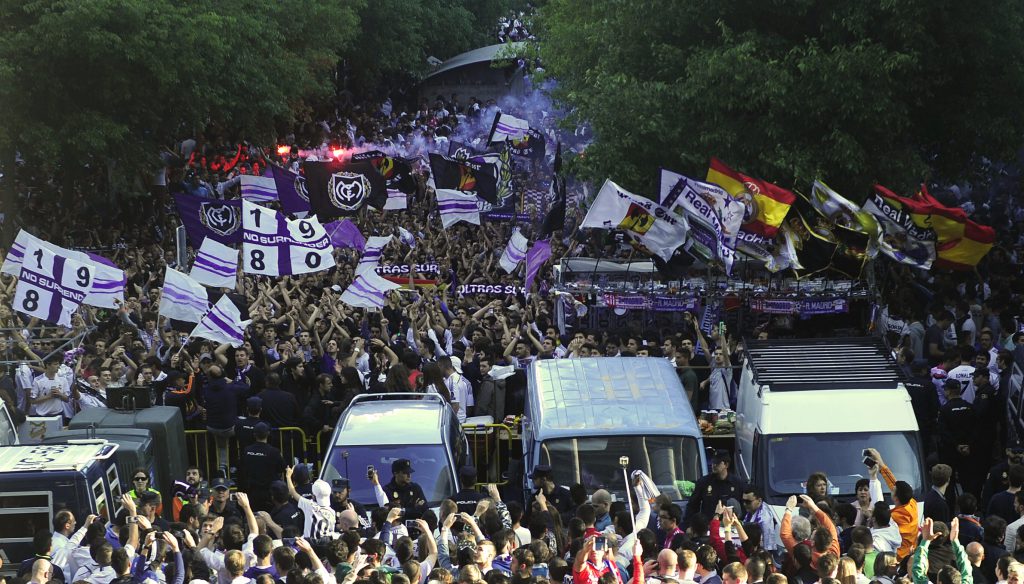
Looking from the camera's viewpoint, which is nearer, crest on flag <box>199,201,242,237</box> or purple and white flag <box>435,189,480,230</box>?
crest on flag <box>199,201,242,237</box>

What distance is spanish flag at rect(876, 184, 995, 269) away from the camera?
19.9 metres

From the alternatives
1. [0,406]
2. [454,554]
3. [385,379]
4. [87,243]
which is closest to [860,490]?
[454,554]

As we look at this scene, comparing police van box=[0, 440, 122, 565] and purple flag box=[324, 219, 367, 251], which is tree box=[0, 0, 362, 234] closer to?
purple flag box=[324, 219, 367, 251]

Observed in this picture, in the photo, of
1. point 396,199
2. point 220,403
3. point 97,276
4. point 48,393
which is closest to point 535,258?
point 97,276

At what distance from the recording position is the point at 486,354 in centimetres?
1756

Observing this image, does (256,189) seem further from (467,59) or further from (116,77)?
(467,59)

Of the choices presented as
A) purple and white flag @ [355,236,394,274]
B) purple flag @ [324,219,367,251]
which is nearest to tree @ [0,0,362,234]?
purple flag @ [324,219,367,251]

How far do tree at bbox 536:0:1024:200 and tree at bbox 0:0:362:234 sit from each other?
1257cm

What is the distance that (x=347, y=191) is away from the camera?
23.6 m

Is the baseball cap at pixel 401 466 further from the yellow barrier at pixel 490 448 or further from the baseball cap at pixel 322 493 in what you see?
the yellow barrier at pixel 490 448

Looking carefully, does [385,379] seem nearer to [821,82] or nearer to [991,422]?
[991,422]

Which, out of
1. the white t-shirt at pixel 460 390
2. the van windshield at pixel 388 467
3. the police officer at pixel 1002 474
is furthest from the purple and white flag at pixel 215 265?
the police officer at pixel 1002 474

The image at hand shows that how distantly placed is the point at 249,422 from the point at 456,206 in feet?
34.4

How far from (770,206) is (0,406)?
421 inches
